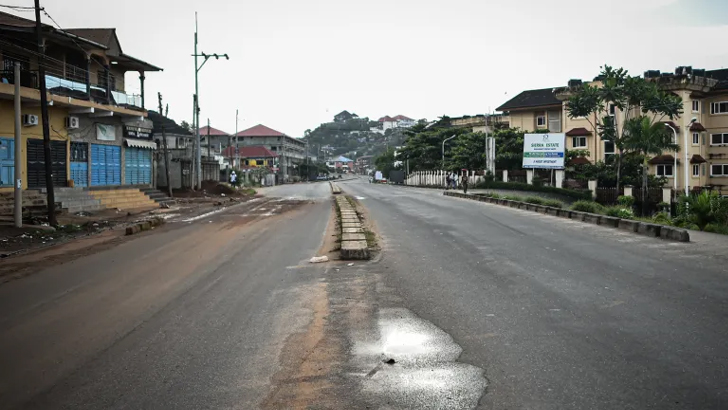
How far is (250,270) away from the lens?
A: 10.1 m

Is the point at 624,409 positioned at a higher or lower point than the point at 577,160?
lower

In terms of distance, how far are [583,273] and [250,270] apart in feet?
18.3

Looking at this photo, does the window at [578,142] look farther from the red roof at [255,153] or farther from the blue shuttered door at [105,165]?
the red roof at [255,153]

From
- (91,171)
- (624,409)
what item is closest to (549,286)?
(624,409)

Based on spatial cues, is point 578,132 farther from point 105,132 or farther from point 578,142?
point 105,132

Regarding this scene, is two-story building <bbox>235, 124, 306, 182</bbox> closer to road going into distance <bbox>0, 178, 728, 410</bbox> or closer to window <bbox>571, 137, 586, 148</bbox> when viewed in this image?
window <bbox>571, 137, 586, 148</bbox>

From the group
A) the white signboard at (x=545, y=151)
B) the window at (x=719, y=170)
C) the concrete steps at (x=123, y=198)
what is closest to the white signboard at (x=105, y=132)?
the concrete steps at (x=123, y=198)

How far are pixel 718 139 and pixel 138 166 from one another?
47555 millimetres

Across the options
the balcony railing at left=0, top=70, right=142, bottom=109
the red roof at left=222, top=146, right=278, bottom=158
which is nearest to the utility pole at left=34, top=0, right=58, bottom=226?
the balcony railing at left=0, top=70, right=142, bottom=109

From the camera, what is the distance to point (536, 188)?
148 feet

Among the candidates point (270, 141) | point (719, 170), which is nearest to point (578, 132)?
point (719, 170)

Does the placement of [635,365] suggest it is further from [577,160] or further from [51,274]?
[577,160]

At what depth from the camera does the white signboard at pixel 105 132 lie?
30700 mm

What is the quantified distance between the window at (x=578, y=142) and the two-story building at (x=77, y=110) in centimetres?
3845
